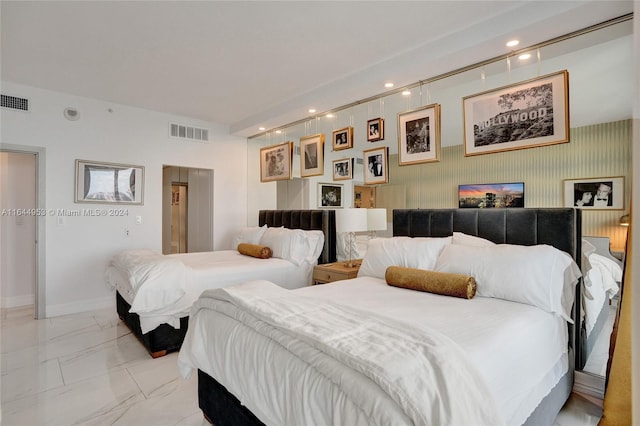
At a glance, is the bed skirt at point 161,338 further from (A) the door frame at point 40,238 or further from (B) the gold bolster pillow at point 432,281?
(B) the gold bolster pillow at point 432,281

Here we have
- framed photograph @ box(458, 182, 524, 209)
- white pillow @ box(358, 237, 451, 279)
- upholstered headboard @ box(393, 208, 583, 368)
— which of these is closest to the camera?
upholstered headboard @ box(393, 208, 583, 368)

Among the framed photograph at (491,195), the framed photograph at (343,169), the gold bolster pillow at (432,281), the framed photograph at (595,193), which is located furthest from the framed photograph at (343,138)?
the framed photograph at (595,193)

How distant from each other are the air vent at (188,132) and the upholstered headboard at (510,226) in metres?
3.56

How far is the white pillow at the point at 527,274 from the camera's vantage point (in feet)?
6.38

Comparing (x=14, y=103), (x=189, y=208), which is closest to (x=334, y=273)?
(x=189, y=208)

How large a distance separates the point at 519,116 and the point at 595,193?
30.9 inches

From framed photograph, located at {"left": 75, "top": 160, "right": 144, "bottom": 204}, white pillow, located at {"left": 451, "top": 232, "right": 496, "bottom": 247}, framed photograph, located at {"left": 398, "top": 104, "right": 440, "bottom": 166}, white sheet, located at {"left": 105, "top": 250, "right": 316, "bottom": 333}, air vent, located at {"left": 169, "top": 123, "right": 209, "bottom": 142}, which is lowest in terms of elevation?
white sheet, located at {"left": 105, "top": 250, "right": 316, "bottom": 333}

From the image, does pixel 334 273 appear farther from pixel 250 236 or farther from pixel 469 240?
pixel 250 236

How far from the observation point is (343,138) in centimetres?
385

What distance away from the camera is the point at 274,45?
290cm

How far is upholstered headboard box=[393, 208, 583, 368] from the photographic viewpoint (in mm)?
2189

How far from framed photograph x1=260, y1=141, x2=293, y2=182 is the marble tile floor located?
8.99ft

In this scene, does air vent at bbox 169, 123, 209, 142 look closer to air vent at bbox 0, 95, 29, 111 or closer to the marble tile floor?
air vent at bbox 0, 95, 29, 111

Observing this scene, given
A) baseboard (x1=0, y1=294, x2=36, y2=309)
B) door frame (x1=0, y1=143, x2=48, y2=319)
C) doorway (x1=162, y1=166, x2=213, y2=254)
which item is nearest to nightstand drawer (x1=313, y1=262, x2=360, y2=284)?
doorway (x1=162, y1=166, x2=213, y2=254)
